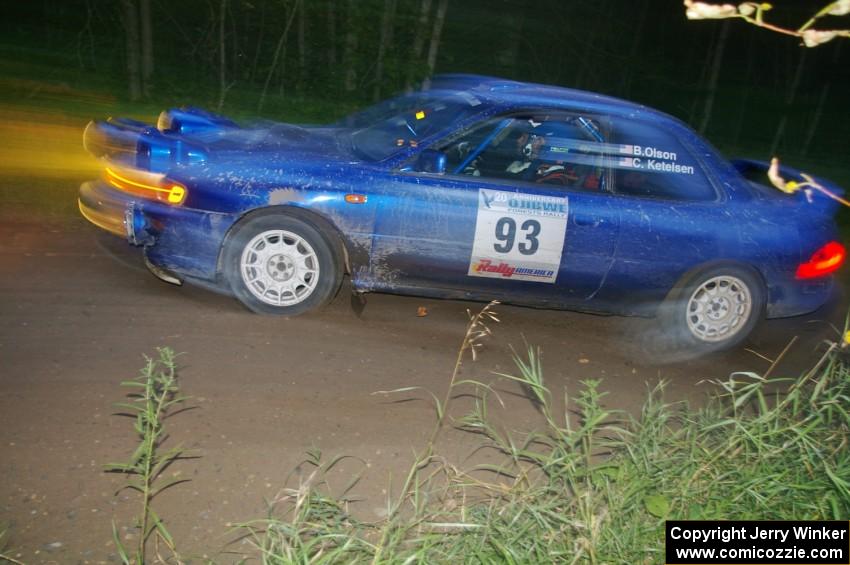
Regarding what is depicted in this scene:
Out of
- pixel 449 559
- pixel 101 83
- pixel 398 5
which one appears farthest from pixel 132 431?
pixel 398 5

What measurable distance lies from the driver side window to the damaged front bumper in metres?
1.69

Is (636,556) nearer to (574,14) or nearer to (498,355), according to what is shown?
(498,355)

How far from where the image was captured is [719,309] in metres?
6.34

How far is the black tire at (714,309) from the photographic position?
620cm

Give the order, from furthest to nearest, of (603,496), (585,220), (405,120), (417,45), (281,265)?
1. (417,45)
2. (405,120)
3. (585,220)
4. (281,265)
5. (603,496)

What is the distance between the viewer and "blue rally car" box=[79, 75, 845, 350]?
5566 mm

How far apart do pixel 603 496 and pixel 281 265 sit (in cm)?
298

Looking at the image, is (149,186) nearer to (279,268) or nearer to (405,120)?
(279,268)

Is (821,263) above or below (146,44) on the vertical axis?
below

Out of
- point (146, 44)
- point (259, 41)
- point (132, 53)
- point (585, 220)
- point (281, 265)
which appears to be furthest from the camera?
point (259, 41)

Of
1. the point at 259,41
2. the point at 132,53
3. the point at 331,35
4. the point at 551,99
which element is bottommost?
the point at 132,53

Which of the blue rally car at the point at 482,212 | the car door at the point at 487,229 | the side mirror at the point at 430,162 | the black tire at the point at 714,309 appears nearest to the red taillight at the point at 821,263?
the blue rally car at the point at 482,212

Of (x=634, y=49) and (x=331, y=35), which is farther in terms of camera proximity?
(x=634, y=49)

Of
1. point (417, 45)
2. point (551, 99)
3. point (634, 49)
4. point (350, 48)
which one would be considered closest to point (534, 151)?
point (551, 99)
